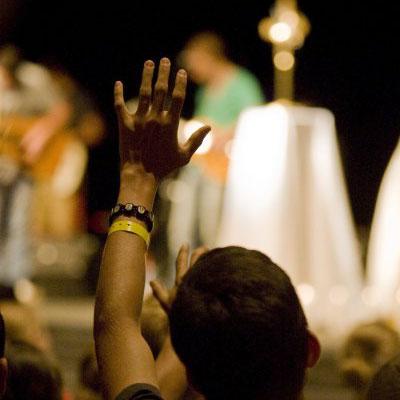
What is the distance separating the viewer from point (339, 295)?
593 centimetres

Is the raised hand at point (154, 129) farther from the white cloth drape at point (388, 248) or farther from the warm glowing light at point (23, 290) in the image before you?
the white cloth drape at point (388, 248)

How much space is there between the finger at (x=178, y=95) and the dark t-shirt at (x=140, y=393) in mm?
433

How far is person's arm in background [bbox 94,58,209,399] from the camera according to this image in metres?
1.44

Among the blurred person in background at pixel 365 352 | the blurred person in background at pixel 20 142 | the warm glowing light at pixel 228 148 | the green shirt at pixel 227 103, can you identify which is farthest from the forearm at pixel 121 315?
the green shirt at pixel 227 103

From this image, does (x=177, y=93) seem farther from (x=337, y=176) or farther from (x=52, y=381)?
(x=337, y=176)

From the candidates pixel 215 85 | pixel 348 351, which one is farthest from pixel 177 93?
pixel 215 85

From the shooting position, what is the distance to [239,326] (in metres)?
1.33

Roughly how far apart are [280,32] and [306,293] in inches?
68.5

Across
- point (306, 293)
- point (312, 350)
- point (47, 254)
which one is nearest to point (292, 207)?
point (306, 293)

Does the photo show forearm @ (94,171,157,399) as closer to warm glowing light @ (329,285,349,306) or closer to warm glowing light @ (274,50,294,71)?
warm glowing light @ (329,285,349,306)

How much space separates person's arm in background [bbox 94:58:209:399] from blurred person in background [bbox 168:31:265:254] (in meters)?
4.68

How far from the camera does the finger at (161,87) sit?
5.11ft

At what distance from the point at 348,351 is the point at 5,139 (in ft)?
11.9

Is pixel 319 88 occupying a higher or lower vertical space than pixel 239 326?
higher
